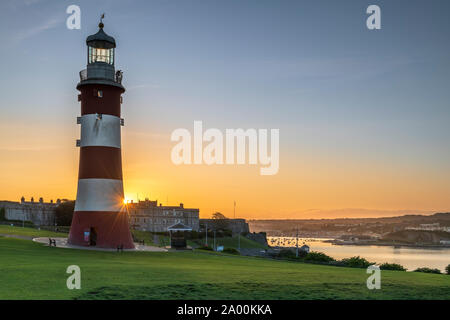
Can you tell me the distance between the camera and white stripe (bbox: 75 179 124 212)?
38406 mm

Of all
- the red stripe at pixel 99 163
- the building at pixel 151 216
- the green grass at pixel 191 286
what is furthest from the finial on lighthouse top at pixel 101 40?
the building at pixel 151 216

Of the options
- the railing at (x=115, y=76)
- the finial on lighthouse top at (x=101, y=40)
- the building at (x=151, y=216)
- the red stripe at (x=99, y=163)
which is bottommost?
the building at (x=151, y=216)

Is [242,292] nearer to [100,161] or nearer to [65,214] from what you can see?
[100,161]

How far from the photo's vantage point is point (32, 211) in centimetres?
11775

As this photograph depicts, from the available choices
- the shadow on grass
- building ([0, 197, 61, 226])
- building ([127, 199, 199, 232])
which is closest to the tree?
building ([0, 197, 61, 226])

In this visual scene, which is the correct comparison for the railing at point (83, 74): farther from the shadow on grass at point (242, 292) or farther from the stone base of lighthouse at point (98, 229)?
the shadow on grass at point (242, 292)

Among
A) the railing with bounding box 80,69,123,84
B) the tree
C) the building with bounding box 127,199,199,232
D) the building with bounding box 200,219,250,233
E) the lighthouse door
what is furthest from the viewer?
the building with bounding box 200,219,250,233

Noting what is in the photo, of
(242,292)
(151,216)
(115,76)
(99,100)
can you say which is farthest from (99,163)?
(151,216)

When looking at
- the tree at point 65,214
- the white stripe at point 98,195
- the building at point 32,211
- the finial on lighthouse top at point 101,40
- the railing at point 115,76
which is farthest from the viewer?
the building at point 32,211

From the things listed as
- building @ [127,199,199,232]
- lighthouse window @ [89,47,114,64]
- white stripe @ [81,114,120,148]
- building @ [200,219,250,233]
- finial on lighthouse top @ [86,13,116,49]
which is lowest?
building @ [200,219,250,233]

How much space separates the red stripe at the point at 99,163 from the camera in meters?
38.5

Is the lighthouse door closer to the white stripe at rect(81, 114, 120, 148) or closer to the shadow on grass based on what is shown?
the white stripe at rect(81, 114, 120, 148)

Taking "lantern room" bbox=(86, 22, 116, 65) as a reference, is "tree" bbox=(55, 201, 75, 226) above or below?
below
